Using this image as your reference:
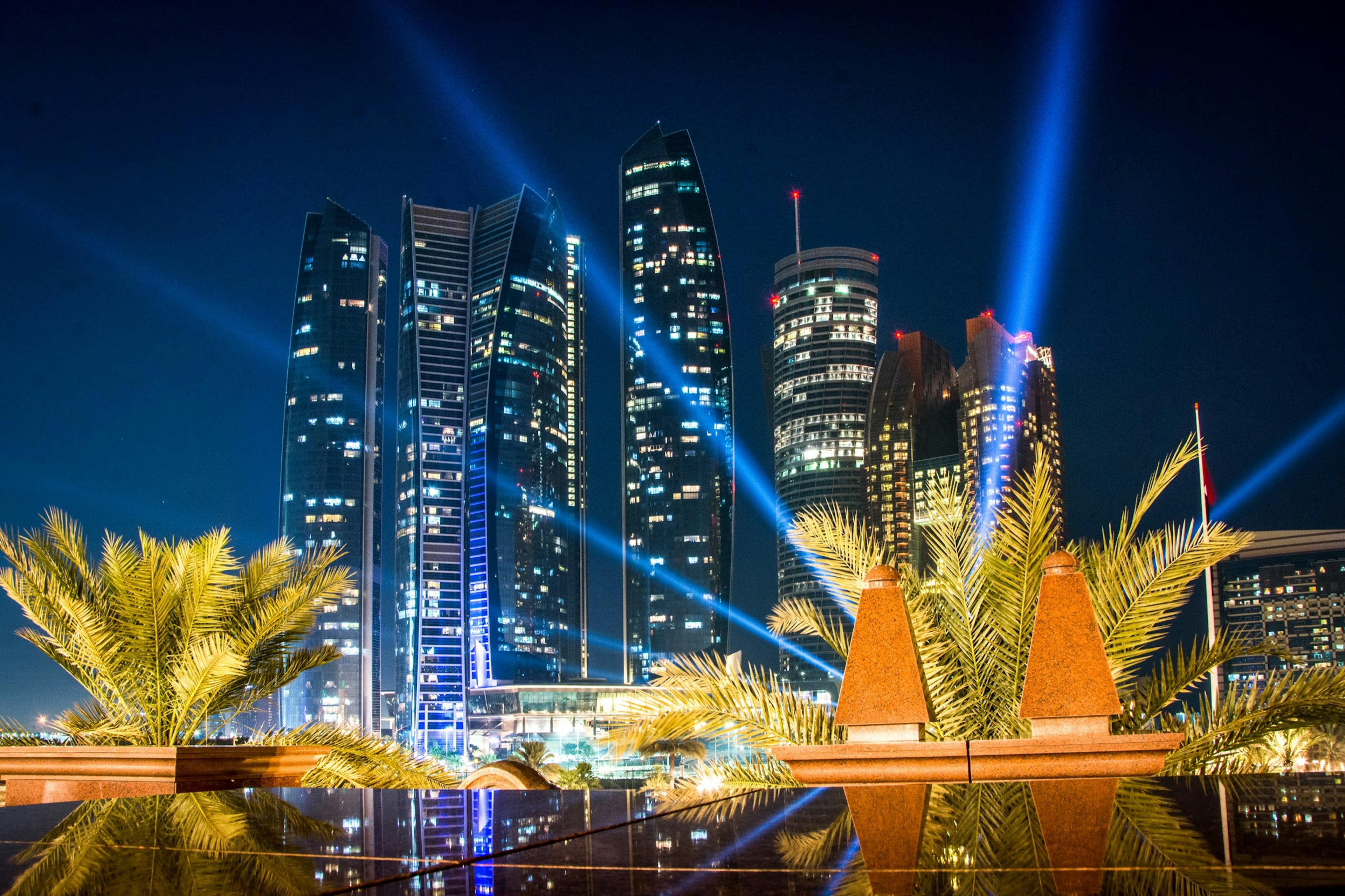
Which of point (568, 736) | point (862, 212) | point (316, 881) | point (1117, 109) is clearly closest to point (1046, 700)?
point (316, 881)

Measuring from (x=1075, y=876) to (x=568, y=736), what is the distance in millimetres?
100335

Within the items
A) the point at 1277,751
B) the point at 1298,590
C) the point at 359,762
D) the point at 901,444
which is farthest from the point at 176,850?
the point at 901,444

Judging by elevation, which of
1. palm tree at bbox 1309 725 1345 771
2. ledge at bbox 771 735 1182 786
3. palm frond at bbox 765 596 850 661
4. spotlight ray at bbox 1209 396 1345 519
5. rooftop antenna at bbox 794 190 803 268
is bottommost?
palm tree at bbox 1309 725 1345 771

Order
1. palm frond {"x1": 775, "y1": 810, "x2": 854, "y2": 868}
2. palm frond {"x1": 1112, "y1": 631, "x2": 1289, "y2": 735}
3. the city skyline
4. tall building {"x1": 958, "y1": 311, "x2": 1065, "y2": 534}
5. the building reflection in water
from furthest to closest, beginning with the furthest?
tall building {"x1": 958, "y1": 311, "x2": 1065, "y2": 534}, the city skyline, palm frond {"x1": 1112, "y1": 631, "x2": 1289, "y2": 735}, palm frond {"x1": 775, "y1": 810, "x2": 854, "y2": 868}, the building reflection in water

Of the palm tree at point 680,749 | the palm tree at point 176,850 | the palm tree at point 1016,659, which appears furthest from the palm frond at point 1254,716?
the palm tree at point 680,749

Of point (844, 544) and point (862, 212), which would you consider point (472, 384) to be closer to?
point (862, 212)

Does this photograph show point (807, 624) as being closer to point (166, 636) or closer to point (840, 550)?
point (840, 550)

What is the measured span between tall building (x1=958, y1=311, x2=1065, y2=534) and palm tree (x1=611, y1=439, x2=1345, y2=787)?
134615 millimetres

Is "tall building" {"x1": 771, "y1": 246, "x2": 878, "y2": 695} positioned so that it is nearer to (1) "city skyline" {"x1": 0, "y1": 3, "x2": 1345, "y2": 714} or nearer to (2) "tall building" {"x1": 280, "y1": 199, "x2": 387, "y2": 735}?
(1) "city skyline" {"x1": 0, "y1": 3, "x2": 1345, "y2": 714}

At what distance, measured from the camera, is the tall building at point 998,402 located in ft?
459

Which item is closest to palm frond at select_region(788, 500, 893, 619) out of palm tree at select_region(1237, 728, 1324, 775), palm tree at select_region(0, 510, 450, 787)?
palm tree at select_region(1237, 728, 1324, 775)

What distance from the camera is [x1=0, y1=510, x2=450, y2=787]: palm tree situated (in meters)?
8.05

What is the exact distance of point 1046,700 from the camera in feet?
18.8

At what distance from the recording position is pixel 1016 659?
6.59 metres
